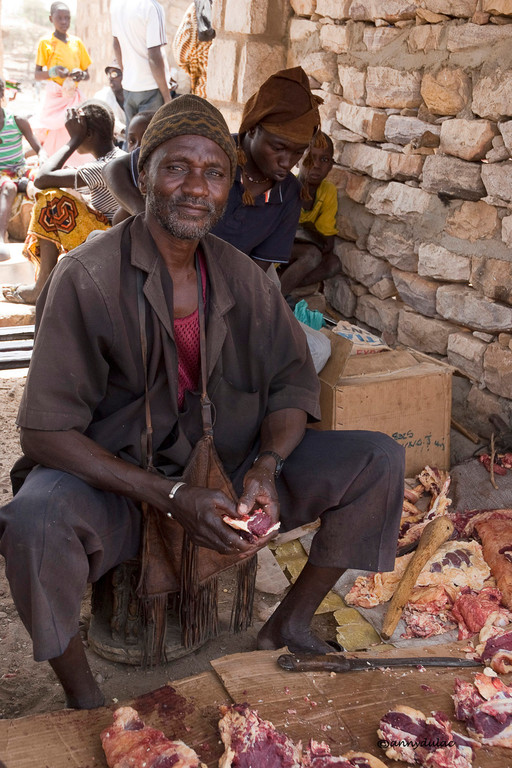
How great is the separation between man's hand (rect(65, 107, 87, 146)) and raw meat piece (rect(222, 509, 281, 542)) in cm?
405

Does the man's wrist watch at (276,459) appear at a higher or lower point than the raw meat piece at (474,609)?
higher

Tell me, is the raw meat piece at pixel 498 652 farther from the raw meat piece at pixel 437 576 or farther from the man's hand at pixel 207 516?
the man's hand at pixel 207 516

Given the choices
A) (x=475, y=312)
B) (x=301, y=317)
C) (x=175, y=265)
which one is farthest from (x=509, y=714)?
(x=301, y=317)

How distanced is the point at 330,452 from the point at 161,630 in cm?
74

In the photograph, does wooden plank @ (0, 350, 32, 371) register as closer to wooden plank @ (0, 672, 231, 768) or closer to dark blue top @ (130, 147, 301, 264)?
dark blue top @ (130, 147, 301, 264)

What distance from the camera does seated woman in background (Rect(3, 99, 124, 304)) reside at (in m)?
5.36

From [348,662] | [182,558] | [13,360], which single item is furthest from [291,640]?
[13,360]

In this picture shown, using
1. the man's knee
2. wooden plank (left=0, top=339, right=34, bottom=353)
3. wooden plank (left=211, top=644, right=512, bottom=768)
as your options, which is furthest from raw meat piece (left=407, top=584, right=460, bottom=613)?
wooden plank (left=0, top=339, right=34, bottom=353)

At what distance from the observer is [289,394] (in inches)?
97.7

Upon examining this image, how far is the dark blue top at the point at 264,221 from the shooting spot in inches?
143

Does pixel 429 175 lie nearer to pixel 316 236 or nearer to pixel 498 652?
pixel 316 236

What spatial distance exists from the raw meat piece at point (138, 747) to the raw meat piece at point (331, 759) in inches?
10.5

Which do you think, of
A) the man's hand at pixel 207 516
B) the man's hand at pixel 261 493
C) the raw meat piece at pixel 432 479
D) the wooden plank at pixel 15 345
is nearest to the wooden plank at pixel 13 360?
the wooden plank at pixel 15 345

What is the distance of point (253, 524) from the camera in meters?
2.14
